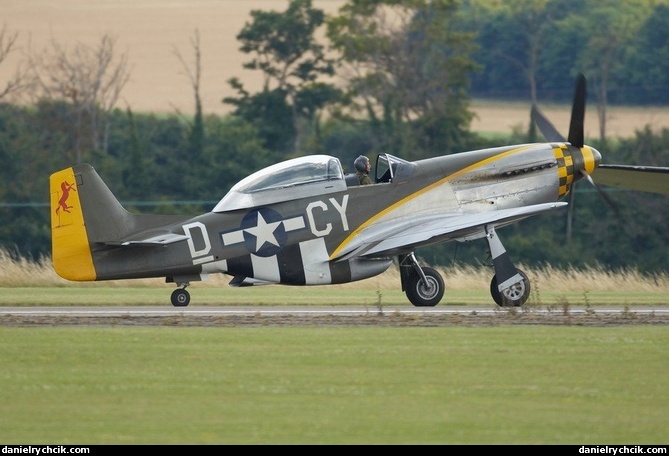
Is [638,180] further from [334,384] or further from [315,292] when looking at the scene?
[334,384]

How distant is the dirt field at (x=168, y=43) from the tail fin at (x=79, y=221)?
148 ft

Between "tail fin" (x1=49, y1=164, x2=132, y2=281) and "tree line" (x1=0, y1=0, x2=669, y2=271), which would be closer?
"tail fin" (x1=49, y1=164, x2=132, y2=281)

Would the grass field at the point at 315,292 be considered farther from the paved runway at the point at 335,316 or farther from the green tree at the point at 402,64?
the green tree at the point at 402,64

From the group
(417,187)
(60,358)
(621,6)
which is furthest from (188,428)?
(621,6)

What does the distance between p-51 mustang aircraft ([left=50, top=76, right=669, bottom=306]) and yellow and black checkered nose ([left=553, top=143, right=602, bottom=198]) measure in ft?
1.54

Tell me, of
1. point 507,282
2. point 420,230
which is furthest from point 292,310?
point 507,282

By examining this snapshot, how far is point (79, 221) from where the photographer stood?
18.3m

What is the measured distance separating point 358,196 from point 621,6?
2691 inches

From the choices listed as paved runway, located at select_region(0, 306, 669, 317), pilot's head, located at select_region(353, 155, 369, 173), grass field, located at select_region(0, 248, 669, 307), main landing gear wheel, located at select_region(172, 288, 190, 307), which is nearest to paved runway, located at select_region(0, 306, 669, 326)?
paved runway, located at select_region(0, 306, 669, 317)

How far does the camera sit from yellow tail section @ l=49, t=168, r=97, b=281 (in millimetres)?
18203

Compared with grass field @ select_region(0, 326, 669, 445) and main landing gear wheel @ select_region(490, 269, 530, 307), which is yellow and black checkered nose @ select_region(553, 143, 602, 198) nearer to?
main landing gear wheel @ select_region(490, 269, 530, 307)

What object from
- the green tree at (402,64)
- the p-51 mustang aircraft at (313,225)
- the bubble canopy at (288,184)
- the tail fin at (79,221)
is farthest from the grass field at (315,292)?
the green tree at (402,64)

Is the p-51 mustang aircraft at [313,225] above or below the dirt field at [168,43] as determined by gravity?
below

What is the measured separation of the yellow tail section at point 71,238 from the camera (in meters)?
18.2
